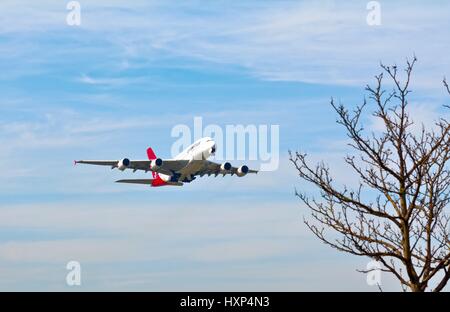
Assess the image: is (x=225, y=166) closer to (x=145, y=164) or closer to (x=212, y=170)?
(x=212, y=170)

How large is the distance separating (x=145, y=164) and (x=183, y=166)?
3.94 meters

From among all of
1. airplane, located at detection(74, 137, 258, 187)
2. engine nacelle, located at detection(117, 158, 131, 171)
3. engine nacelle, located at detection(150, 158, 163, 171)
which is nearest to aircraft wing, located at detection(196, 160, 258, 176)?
airplane, located at detection(74, 137, 258, 187)

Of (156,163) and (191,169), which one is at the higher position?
(191,169)

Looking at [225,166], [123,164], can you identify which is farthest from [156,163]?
[225,166]

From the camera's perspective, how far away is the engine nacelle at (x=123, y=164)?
2813 inches

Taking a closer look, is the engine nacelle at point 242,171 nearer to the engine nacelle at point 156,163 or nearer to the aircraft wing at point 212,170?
the aircraft wing at point 212,170

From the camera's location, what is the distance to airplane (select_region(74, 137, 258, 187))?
72812 millimetres

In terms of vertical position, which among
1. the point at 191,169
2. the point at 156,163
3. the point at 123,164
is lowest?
the point at 123,164

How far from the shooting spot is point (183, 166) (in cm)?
7681

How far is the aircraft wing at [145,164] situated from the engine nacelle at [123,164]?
452 millimetres

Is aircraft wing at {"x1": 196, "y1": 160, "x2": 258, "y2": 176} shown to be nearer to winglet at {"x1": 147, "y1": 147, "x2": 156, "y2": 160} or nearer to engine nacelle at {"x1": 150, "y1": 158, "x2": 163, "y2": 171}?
engine nacelle at {"x1": 150, "y1": 158, "x2": 163, "y2": 171}

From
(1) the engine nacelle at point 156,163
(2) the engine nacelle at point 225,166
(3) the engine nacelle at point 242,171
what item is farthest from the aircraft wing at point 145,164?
(3) the engine nacelle at point 242,171

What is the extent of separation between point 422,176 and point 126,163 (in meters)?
55.0
